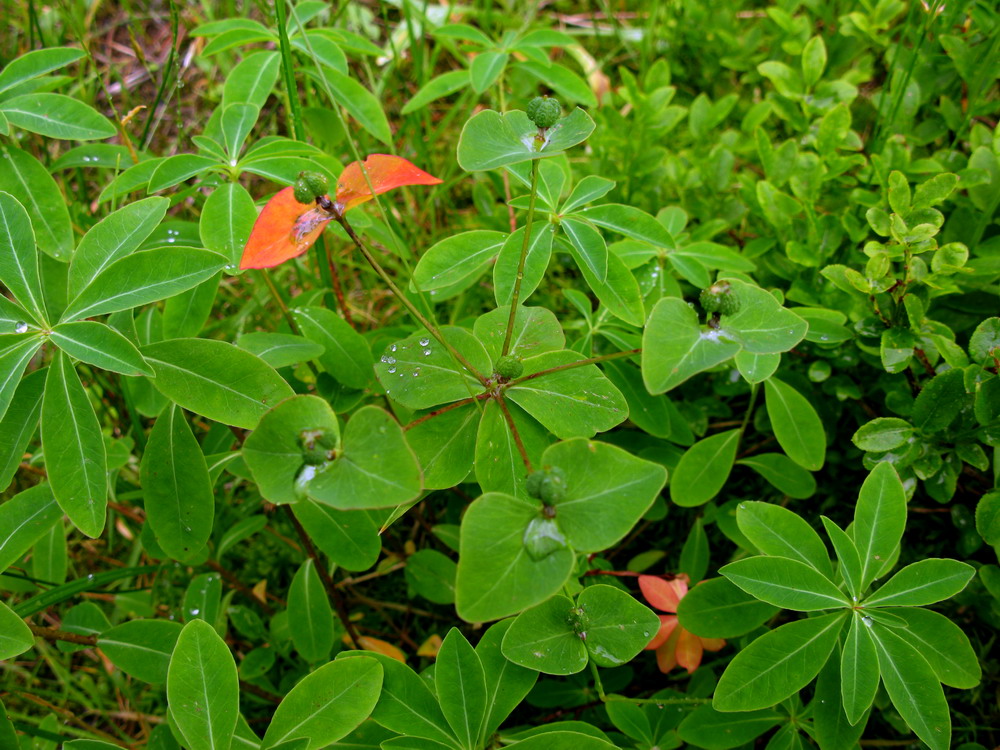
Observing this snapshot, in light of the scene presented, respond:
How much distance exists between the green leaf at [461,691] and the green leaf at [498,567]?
417 millimetres

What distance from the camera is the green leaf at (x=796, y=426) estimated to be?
1.89 metres

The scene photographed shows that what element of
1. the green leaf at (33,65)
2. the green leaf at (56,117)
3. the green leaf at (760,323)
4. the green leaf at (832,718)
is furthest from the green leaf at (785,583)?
the green leaf at (33,65)

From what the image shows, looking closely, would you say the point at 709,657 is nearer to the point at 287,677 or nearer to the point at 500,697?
the point at 500,697

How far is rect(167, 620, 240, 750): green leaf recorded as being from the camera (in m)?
1.41

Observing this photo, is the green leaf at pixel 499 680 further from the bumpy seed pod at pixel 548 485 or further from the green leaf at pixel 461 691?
the bumpy seed pod at pixel 548 485

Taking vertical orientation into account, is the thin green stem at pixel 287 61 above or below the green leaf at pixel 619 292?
above

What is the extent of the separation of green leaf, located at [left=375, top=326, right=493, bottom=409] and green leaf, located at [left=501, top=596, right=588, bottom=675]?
19.0 inches

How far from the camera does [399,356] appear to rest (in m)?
1.54

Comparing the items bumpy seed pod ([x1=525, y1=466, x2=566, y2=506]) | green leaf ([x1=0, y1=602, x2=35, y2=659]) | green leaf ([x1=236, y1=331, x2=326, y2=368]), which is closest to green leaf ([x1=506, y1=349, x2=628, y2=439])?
bumpy seed pod ([x1=525, y1=466, x2=566, y2=506])

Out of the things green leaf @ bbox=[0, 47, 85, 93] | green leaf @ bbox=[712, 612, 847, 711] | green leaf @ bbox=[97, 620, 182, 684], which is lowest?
green leaf @ bbox=[97, 620, 182, 684]

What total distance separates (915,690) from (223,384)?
1554 millimetres

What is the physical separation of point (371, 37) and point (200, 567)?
8.58 feet

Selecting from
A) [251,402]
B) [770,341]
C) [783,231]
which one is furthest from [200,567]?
[783,231]

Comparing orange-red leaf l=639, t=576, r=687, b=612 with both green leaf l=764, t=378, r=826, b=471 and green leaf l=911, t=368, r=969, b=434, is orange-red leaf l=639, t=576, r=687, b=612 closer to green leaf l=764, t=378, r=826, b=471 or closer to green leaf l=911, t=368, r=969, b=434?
green leaf l=764, t=378, r=826, b=471
